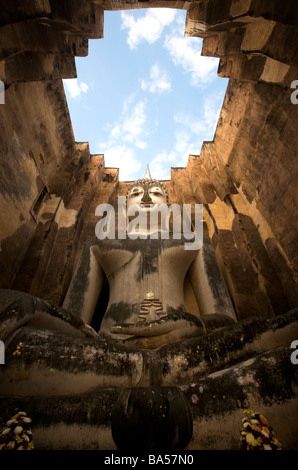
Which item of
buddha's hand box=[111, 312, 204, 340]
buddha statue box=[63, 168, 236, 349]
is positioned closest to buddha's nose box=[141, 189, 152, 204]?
buddha statue box=[63, 168, 236, 349]

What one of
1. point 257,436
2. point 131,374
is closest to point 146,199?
point 131,374

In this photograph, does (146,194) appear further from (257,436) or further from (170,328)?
(257,436)

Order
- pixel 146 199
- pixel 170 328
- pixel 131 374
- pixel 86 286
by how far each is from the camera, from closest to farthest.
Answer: pixel 131 374 → pixel 170 328 → pixel 86 286 → pixel 146 199

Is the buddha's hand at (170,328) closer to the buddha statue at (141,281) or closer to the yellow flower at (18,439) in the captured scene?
the buddha statue at (141,281)

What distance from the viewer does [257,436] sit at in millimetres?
1096

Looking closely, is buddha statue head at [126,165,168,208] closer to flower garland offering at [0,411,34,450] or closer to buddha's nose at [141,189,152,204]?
buddha's nose at [141,189,152,204]

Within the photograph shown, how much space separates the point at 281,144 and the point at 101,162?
4.17m

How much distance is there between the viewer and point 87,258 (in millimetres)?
3672

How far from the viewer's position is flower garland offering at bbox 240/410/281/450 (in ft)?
3.46

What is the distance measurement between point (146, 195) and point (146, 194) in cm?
3

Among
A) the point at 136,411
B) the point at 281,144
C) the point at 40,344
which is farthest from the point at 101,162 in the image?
the point at 136,411

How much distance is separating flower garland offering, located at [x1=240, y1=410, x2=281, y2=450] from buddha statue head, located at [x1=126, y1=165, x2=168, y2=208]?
3.86 m
